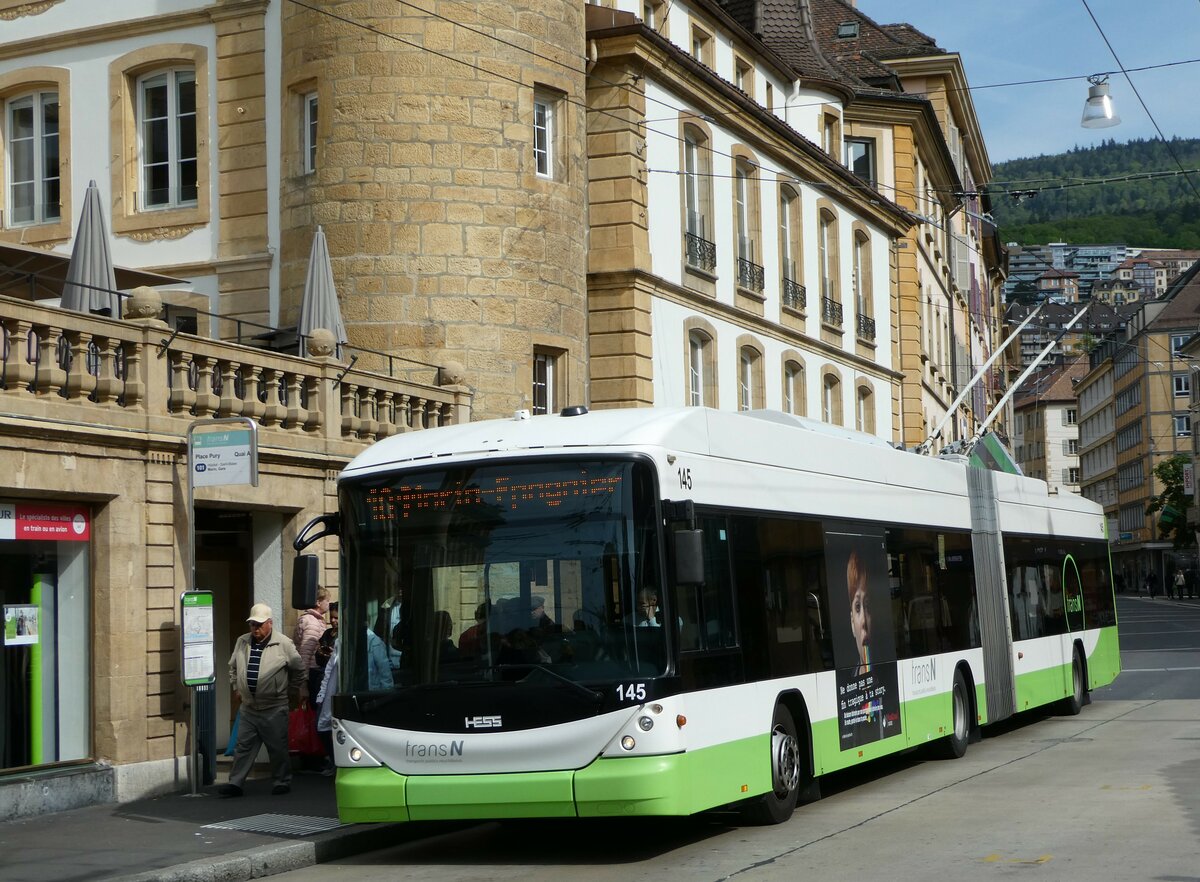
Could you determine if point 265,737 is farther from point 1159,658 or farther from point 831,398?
point 1159,658

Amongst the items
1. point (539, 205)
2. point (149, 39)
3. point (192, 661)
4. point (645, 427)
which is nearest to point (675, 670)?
point (645, 427)

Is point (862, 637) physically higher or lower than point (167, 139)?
lower

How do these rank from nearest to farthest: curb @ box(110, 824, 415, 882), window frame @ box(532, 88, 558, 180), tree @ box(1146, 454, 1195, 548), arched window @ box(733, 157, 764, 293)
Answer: curb @ box(110, 824, 415, 882), window frame @ box(532, 88, 558, 180), arched window @ box(733, 157, 764, 293), tree @ box(1146, 454, 1195, 548)

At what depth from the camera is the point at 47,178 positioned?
2650 cm

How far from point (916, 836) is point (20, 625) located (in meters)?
7.29

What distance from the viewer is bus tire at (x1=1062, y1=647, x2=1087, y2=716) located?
2228 centimetres

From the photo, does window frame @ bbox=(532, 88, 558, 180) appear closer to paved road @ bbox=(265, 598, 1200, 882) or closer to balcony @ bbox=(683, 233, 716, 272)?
balcony @ bbox=(683, 233, 716, 272)

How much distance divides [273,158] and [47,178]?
4.53 m

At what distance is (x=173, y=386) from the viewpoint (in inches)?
605

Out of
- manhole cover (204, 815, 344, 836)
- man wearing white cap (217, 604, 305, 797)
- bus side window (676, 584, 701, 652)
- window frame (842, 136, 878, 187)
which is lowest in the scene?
manhole cover (204, 815, 344, 836)

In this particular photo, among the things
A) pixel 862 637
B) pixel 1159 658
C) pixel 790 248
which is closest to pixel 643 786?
pixel 862 637

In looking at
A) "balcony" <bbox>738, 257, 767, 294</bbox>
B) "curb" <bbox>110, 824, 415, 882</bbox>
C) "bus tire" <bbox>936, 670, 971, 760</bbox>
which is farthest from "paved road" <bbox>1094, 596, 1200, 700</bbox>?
"curb" <bbox>110, 824, 415, 882</bbox>

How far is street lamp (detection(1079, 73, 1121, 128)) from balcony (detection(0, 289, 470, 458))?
34.4 feet

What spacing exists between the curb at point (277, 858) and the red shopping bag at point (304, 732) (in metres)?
3.51
